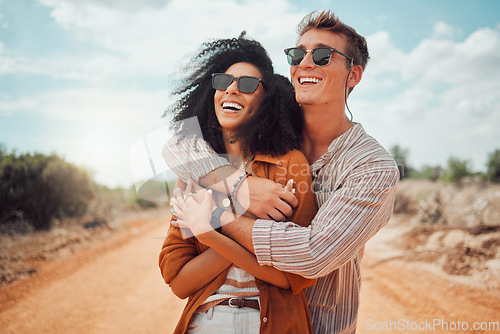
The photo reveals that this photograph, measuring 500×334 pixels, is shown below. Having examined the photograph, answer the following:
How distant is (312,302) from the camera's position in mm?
2361

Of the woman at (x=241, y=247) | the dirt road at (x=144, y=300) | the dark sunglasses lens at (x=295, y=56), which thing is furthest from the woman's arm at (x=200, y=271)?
the dirt road at (x=144, y=300)

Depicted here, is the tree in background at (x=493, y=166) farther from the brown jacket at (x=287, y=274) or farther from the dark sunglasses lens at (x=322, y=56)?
the brown jacket at (x=287, y=274)

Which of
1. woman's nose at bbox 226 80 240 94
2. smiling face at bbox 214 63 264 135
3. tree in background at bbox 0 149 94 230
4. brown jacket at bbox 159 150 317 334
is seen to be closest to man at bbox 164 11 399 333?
brown jacket at bbox 159 150 317 334

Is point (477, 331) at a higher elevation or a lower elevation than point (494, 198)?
lower

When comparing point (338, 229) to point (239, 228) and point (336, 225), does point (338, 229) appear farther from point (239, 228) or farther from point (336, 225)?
point (239, 228)

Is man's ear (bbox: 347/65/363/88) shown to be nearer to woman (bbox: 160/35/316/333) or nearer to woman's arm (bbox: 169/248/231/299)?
woman (bbox: 160/35/316/333)

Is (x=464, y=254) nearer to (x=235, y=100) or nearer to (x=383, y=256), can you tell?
(x=383, y=256)

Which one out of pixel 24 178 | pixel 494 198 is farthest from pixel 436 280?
pixel 24 178

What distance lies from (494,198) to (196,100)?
7867 millimetres

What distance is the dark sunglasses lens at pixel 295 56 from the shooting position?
289cm

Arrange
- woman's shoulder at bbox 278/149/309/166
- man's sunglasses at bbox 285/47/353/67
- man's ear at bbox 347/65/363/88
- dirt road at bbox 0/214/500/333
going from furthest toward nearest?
dirt road at bbox 0/214/500/333 → man's ear at bbox 347/65/363/88 → man's sunglasses at bbox 285/47/353/67 → woman's shoulder at bbox 278/149/309/166

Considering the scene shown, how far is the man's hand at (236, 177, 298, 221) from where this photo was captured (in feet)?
7.13

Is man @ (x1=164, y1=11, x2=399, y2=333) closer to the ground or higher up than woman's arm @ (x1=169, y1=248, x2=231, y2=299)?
higher up

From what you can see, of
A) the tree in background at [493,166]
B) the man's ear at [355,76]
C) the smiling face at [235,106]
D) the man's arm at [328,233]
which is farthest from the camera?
the tree in background at [493,166]
